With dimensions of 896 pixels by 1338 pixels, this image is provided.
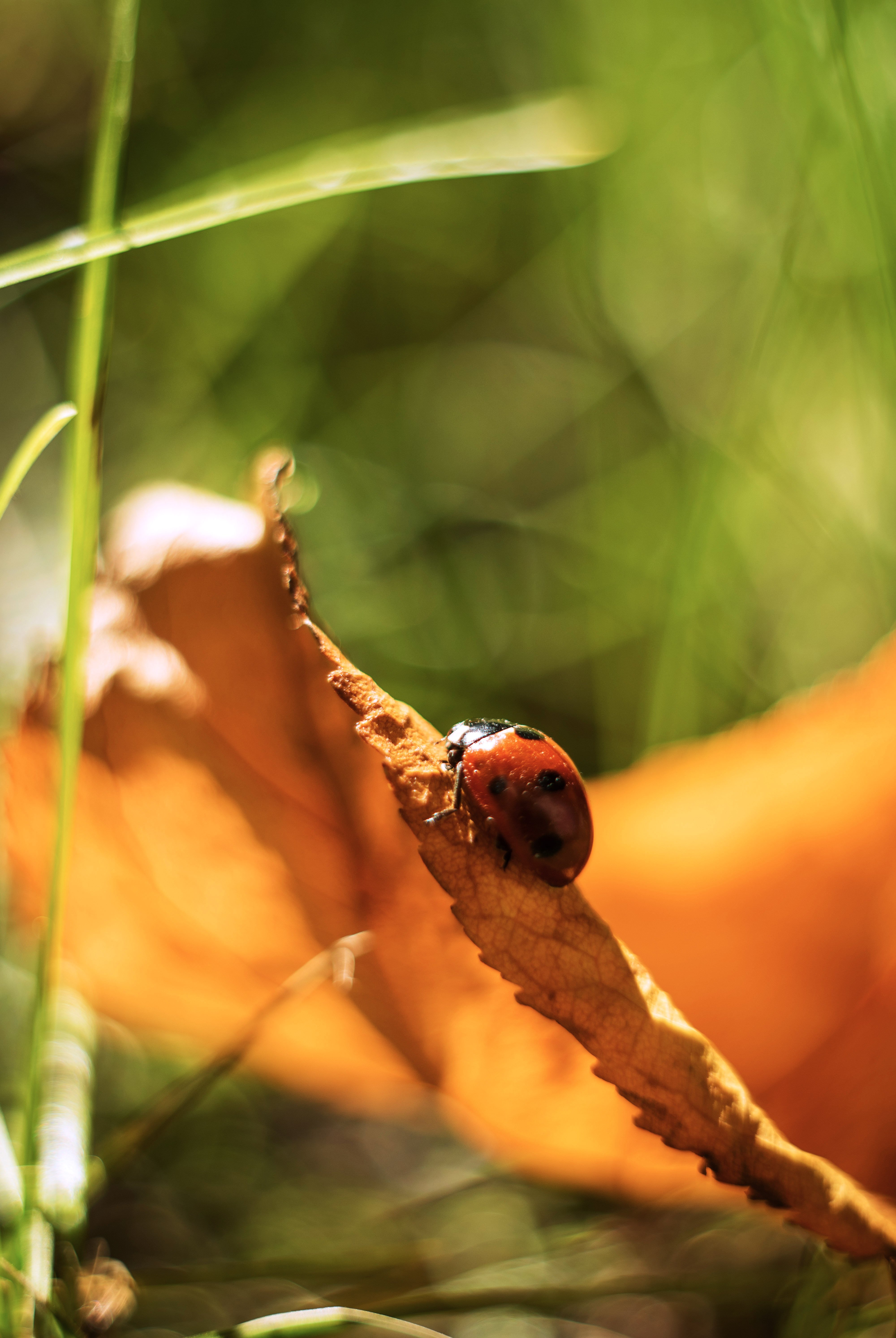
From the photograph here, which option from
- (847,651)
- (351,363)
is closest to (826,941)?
(847,651)

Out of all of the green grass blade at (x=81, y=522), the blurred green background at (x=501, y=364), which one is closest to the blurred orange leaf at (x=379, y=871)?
the green grass blade at (x=81, y=522)

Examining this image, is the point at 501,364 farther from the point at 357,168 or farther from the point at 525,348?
the point at 357,168

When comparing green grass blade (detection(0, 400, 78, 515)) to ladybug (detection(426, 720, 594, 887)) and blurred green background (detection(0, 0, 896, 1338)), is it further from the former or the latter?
blurred green background (detection(0, 0, 896, 1338))

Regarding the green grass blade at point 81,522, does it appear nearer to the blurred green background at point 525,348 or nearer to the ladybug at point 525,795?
the ladybug at point 525,795

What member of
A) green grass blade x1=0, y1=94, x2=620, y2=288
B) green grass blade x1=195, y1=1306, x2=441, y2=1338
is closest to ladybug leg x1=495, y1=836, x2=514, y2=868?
green grass blade x1=195, y1=1306, x2=441, y2=1338

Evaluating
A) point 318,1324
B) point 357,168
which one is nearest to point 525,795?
point 318,1324

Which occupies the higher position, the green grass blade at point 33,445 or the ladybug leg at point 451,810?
the green grass blade at point 33,445
